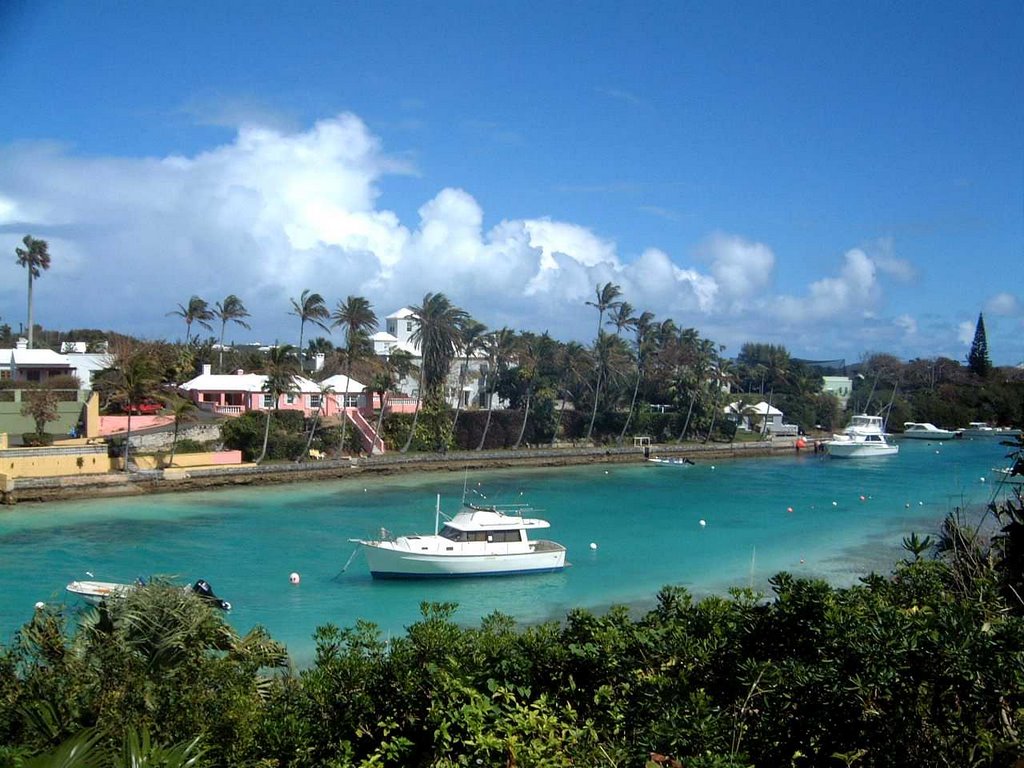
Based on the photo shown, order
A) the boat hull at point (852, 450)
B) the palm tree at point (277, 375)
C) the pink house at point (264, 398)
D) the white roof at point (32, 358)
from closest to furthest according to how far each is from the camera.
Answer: the palm tree at point (277, 375), the pink house at point (264, 398), the white roof at point (32, 358), the boat hull at point (852, 450)

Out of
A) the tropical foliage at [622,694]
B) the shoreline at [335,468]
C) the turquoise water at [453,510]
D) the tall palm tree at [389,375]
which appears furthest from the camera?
the tall palm tree at [389,375]

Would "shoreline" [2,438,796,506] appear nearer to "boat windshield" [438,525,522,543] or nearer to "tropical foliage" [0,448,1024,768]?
"boat windshield" [438,525,522,543]

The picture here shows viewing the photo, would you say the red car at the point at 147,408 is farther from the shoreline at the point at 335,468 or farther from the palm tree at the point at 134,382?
the shoreline at the point at 335,468

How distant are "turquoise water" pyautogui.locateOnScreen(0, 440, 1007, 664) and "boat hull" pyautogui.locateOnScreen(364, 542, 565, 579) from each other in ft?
1.13

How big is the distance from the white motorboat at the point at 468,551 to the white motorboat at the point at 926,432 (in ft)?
212

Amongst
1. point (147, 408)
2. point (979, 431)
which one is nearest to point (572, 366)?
point (147, 408)

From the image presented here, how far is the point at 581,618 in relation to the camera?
798 cm

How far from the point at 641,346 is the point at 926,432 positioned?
106 ft

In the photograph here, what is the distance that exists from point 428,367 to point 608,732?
4880 centimetres

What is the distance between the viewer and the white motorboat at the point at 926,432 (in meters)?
80.0

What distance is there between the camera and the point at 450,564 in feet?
82.1

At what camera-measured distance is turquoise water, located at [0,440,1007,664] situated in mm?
23109

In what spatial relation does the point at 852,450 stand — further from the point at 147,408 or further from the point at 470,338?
the point at 147,408

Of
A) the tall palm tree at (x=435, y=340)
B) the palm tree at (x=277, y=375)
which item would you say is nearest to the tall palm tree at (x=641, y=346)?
the tall palm tree at (x=435, y=340)
